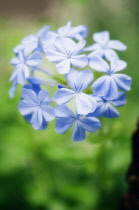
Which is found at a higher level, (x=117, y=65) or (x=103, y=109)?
(x=117, y=65)

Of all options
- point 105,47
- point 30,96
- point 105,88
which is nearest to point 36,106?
point 30,96

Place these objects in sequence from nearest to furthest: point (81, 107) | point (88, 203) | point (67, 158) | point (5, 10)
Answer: point (81, 107)
point (67, 158)
point (88, 203)
point (5, 10)

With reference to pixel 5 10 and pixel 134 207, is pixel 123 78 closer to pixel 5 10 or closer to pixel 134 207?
pixel 134 207

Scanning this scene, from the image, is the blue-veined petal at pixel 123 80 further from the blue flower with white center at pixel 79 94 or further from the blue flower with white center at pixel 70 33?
the blue flower with white center at pixel 70 33

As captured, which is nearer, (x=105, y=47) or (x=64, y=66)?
(x=64, y=66)

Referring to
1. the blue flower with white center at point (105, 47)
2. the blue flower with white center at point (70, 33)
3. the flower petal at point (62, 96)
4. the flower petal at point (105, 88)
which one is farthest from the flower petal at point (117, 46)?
the flower petal at point (62, 96)

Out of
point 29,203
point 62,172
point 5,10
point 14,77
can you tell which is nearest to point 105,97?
point 14,77

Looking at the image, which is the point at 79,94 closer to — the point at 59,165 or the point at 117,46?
the point at 117,46
